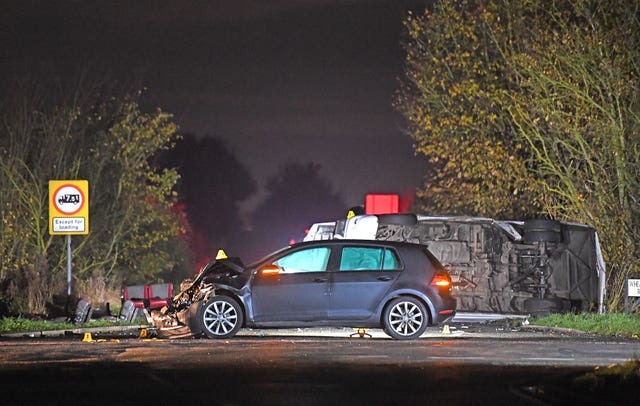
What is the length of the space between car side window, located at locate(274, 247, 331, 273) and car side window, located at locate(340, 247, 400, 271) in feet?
0.94

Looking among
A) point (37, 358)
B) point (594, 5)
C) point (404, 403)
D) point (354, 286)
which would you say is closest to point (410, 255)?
point (354, 286)

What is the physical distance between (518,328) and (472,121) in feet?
35.5

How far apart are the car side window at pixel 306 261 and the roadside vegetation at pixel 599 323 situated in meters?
4.93

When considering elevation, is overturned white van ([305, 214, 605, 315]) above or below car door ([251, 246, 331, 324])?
above

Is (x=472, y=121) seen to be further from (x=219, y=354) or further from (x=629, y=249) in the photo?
(x=219, y=354)

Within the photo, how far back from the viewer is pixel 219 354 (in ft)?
56.9

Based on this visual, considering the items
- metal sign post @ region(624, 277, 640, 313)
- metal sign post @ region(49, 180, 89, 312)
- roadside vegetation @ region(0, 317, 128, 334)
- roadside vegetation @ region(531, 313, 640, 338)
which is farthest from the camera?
metal sign post @ region(49, 180, 89, 312)

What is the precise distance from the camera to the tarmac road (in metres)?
12.4

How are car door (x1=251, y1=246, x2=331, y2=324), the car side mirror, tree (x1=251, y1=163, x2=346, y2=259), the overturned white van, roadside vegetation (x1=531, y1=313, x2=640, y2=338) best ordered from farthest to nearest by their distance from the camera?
1. tree (x1=251, y1=163, x2=346, y2=259)
2. the overturned white van
3. roadside vegetation (x1=531, y1=313, x2=640, y2=338)
4. the car side mirror
5. car door (x1=251, y1=246, x2=331, y2=324)

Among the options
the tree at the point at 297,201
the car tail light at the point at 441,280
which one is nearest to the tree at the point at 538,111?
the car tail light at the point at 441,280

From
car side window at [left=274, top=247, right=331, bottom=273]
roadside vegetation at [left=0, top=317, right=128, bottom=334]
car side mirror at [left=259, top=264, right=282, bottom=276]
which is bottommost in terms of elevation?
roadside vegetation at [left=0, top=317, right=128, bottom=334]

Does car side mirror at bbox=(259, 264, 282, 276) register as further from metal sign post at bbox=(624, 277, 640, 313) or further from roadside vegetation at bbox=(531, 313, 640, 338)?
metal sign post at bbox=(624, 277, 640, 313)

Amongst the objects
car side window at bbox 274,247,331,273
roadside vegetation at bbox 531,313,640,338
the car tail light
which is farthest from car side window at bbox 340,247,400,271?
roadside vegetation at bbox 531,313,640,338

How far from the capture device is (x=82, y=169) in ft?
142
